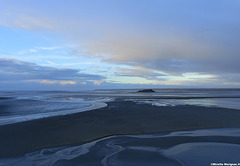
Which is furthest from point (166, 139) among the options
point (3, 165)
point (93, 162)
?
point (3, 165)

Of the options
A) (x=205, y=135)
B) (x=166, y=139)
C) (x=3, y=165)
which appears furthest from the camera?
(x=205, y=135)

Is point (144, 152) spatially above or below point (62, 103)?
below

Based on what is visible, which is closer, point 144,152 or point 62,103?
point 144,152

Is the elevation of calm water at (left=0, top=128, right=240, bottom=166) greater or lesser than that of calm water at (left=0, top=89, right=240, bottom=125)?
lesser

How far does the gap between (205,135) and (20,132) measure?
32.4ft

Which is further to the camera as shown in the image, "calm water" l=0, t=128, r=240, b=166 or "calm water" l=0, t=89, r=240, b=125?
"calm water" l=0, t=89, r=240, b=125

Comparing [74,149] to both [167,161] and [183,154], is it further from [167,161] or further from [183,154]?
[183,154]

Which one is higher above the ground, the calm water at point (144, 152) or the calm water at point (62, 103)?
the calm water at point (62, 103)

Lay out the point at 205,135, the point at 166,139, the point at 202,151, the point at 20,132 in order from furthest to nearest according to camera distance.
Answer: the point at 20,132 → the point at 205,135 → the point at 166,139 → the point at 202,151

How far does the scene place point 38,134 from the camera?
853cm

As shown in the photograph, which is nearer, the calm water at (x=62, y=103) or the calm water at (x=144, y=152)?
the calm water at (x=144, y=152)

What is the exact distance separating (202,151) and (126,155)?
294 centimetres

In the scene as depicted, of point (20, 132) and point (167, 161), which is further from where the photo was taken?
point (20, 132)

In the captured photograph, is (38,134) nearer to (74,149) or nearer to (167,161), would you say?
(74,149)
